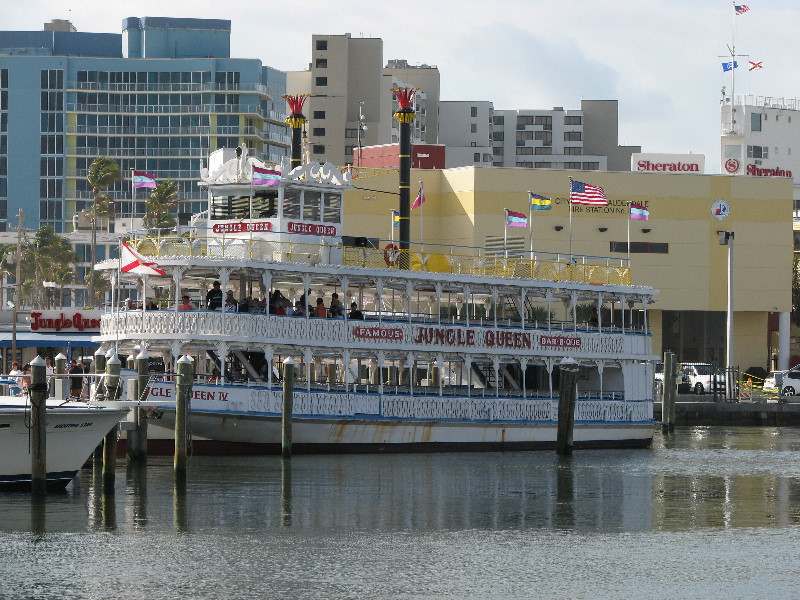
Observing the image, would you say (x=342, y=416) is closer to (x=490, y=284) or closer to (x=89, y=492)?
(x=490, y=284)

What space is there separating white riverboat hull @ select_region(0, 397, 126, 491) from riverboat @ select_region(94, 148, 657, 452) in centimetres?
551

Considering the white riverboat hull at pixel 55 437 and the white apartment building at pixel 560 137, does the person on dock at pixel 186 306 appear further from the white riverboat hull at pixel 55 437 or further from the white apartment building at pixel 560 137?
the white apartment building at pixel 560 137

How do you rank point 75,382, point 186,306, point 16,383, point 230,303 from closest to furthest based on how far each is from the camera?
point 16,383
point 75,382
point 186,306
point 230,303

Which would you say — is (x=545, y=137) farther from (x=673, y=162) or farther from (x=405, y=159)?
(x=405, y=159)

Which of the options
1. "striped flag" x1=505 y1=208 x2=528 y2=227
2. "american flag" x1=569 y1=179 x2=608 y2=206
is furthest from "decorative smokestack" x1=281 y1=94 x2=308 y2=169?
"american flag" x1=569 y1=179 x2=608 y2=206

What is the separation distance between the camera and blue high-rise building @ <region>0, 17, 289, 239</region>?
142 m

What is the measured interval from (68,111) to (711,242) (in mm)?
73423

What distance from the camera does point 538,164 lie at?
578ft

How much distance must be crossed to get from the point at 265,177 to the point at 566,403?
1134cm

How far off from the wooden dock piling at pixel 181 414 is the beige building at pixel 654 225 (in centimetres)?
5019

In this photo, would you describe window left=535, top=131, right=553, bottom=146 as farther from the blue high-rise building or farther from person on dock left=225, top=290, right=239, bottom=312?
person on dock left=225, top=290, right=239, bottom=312

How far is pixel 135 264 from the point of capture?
131 ft

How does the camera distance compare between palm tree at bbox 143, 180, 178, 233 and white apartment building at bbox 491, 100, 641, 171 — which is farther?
white apartment building at bbox 491, 100, 641, 171

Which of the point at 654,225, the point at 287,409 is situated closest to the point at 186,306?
the point at 287,409
